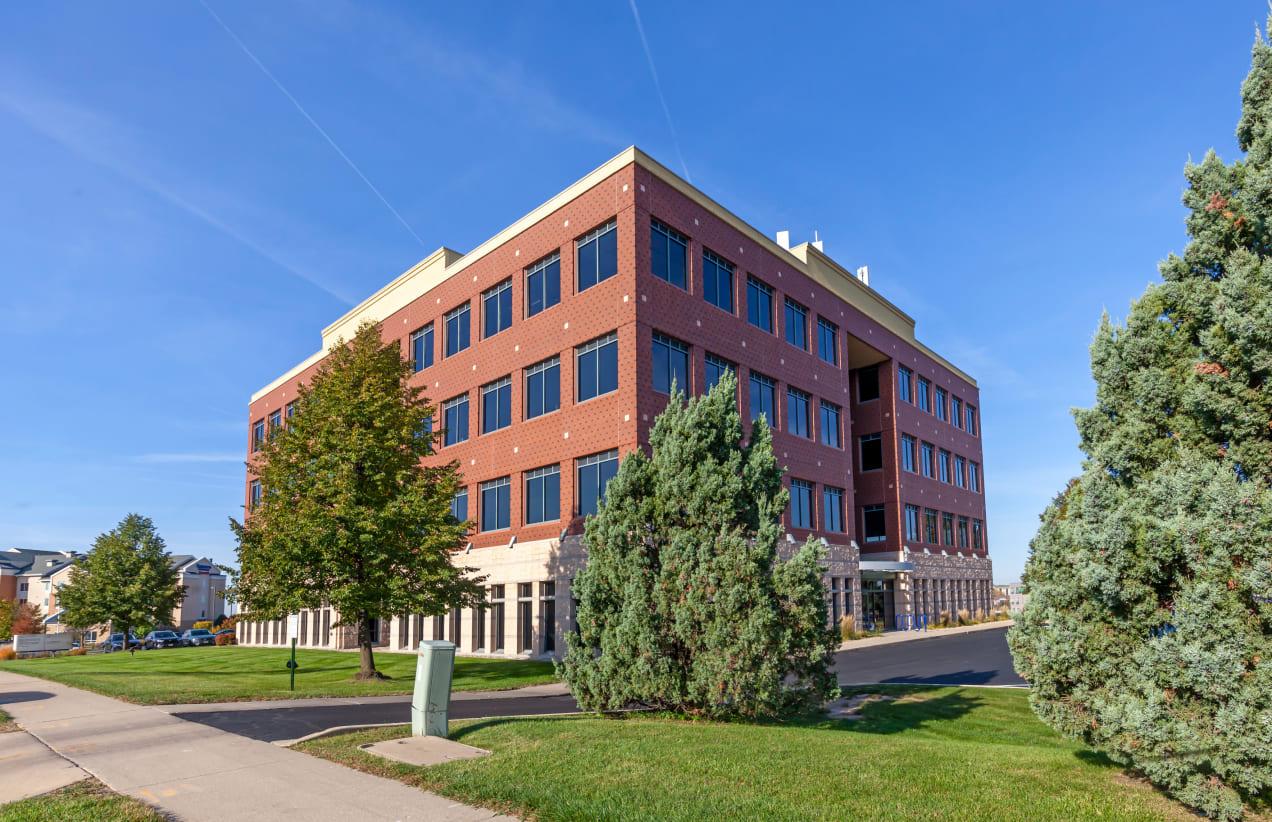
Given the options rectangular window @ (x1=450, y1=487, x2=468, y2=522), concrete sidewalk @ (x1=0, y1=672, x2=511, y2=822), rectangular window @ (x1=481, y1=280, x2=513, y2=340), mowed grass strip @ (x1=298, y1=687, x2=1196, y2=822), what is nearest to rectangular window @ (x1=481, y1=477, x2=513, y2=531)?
rectangular window @ (x1=450, y1=487, x2=468, y2=522)

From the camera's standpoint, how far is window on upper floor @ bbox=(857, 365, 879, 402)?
52.2m

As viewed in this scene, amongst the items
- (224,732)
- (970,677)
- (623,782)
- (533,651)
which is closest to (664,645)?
(623,782)

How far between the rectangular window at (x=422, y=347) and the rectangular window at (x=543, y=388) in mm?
9569

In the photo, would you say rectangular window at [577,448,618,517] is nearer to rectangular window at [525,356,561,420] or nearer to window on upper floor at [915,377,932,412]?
rectangular window at [525,356,561,420]

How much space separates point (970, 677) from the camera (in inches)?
953

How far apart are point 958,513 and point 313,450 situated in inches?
1869

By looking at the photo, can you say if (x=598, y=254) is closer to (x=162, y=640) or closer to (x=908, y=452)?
(x=908, y=452)

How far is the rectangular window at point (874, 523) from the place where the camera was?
167 ft

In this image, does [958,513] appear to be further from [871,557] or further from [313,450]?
[313,450]

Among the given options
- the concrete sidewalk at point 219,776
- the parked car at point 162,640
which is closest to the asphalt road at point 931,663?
the concrete sidewalk at point 219,776

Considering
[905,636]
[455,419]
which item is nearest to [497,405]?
[455,419]

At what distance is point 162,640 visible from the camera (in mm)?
62875

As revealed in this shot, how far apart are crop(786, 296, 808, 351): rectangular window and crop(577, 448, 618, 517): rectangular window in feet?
42.2

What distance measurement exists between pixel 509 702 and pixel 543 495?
1477 cm
